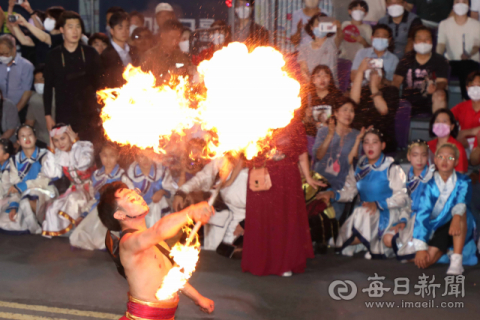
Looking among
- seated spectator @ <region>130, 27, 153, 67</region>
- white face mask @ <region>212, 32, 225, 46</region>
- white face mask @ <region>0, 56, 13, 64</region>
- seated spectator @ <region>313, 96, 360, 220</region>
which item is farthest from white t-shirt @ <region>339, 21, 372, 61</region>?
white face mask @ <region>0, 56, 13, 64</region>

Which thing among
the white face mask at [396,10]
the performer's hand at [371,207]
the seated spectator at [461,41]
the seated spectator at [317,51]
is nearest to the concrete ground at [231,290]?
the performer's hand at [371,207]

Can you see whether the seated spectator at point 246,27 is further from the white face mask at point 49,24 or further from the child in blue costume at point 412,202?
the white face mask at point 49,24

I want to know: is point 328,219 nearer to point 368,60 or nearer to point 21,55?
point 368,60

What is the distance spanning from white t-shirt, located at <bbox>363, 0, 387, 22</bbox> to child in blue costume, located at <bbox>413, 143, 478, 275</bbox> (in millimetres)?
3040

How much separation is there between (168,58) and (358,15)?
9.13ft

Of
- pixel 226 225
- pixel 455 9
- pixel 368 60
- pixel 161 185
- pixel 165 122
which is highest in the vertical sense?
pixel 455 9

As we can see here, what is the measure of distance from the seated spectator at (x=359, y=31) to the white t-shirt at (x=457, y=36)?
922 mm

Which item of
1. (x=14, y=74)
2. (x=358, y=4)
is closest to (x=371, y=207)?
(x=358, y=4)

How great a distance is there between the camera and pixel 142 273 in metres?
3.00

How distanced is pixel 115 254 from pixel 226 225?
3.10m

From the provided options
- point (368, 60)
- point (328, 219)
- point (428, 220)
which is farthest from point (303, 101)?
point (428, 220)

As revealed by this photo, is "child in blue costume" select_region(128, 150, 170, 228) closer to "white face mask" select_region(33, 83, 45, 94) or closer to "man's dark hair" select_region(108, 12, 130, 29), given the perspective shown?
"man's dark hair" select_region(108, 12, 130, 29)

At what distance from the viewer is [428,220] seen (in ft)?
18.2

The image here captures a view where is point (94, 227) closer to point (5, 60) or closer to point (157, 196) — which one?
point (157, 196)
